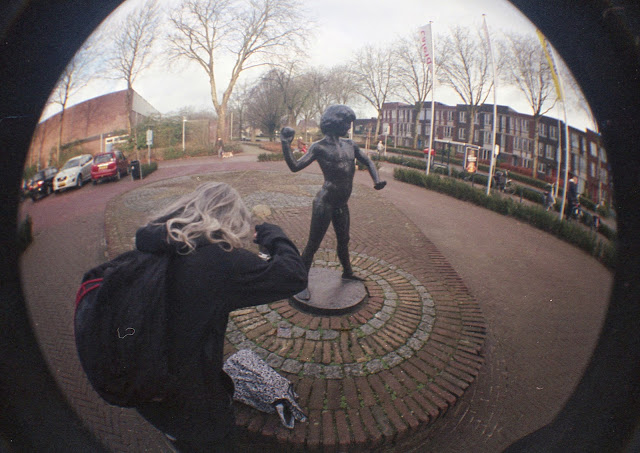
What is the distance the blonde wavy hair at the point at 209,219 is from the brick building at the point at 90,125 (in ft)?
1.82

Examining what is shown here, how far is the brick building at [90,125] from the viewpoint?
4.39 feet

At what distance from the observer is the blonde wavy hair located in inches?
51.9

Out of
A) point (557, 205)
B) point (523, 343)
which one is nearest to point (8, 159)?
point (557, 205)

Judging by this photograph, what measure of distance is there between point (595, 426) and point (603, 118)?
3.57ft

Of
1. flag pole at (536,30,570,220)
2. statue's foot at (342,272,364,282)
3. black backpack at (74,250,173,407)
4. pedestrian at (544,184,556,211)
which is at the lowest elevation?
statue's foot at (342,272,364,282)

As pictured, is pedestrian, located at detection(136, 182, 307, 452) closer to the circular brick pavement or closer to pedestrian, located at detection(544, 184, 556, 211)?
the circular brick pavement

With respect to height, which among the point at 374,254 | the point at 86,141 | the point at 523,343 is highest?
the point at 86,141

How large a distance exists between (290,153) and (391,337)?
200cm

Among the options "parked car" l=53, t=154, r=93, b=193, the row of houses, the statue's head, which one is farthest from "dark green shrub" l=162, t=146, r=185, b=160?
the row of houses

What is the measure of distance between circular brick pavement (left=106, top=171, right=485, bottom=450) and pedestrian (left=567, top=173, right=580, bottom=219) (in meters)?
1.63

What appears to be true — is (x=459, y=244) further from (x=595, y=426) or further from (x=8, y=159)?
(x=8, y=159)

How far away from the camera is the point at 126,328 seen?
1.23 m

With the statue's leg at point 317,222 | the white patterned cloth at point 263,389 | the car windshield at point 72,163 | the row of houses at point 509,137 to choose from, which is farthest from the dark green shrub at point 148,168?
the row of houses at point 509,137

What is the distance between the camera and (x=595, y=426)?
3.82 feet
